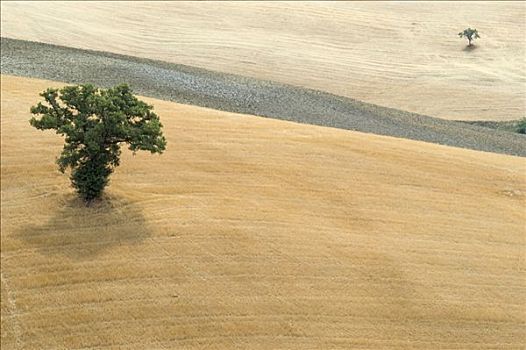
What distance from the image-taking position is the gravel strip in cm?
4369

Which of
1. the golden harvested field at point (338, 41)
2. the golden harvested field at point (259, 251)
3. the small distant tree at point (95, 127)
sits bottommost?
the golden harvested field at point (259, 251)

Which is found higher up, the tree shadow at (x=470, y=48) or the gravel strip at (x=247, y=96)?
the tree shadow at (x=470, y=48)

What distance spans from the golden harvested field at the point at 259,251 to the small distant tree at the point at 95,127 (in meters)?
1.46

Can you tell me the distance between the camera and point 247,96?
47438 mm

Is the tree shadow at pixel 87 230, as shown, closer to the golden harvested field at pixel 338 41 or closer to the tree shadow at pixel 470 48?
the golden harvested field at pixel 338 41

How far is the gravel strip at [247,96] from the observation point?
43.7m

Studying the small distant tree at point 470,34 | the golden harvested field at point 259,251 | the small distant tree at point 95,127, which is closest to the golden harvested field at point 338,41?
the small distant tree at point 470,34

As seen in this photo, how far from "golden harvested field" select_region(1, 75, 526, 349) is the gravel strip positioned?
7286 millimetres

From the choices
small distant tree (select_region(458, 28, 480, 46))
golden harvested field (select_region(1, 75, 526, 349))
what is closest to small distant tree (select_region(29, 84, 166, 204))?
golden harvested field (select_region(1, 75, 526, 349))

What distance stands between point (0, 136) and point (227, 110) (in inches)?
546

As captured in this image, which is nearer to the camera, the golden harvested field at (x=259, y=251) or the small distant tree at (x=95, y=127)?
the golden harvested field at (x=259, y=251)

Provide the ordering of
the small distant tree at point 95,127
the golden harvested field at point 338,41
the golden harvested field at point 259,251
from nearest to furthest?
the golden harvested field at point 259,251, the small distant tree at point 95,127, the golden harvested field at point 338,41

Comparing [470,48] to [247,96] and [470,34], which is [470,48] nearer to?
[470,34]

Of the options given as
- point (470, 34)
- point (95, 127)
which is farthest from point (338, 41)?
point (95, 127)
